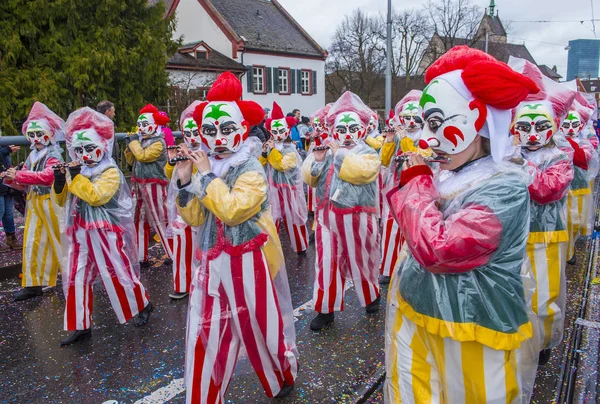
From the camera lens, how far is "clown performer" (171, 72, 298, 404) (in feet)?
9.12

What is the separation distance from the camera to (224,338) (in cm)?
286

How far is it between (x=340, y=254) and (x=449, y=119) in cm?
247

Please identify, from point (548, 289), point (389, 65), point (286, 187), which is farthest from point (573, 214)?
point (389, 65)

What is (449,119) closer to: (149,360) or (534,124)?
(534,124)

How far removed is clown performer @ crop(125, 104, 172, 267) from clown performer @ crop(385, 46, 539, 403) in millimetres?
4531

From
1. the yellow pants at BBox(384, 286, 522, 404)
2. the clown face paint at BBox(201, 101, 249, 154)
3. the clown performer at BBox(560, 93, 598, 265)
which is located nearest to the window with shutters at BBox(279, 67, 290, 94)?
the clown performer at BBox(560, 93, 598, 265)

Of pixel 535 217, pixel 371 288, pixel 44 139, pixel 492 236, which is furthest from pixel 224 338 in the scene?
pixel 44 139

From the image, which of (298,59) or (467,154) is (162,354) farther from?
(298,59)

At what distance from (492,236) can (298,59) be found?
29.7 m

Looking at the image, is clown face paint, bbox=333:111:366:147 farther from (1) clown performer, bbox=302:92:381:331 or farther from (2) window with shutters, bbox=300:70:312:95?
(2) window with shutters, bbox=300:70:312:95

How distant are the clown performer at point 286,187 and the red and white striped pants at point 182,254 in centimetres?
Answer: 195

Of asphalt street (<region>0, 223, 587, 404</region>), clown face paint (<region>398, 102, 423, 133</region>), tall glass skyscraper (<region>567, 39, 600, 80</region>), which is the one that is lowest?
asphalt street (<region>0, 223, 587, 404</region>)

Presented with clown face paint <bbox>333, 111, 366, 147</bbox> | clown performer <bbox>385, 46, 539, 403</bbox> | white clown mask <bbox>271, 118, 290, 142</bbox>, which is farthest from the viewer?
white clown mask <bbox>271, 118, 290, 142</bbox>

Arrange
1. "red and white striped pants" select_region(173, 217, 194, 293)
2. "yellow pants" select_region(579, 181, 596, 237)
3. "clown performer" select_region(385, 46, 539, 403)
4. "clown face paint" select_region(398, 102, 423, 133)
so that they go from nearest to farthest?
"clown performer" select_region(385, 46, 539, 403) → "red and white striped pants" select_region(173, 217, 194, 293) → "clown face paint" select_region(398, 102, 423, 133) → "yellow pants" select_region(579, 181, 596, 237)
